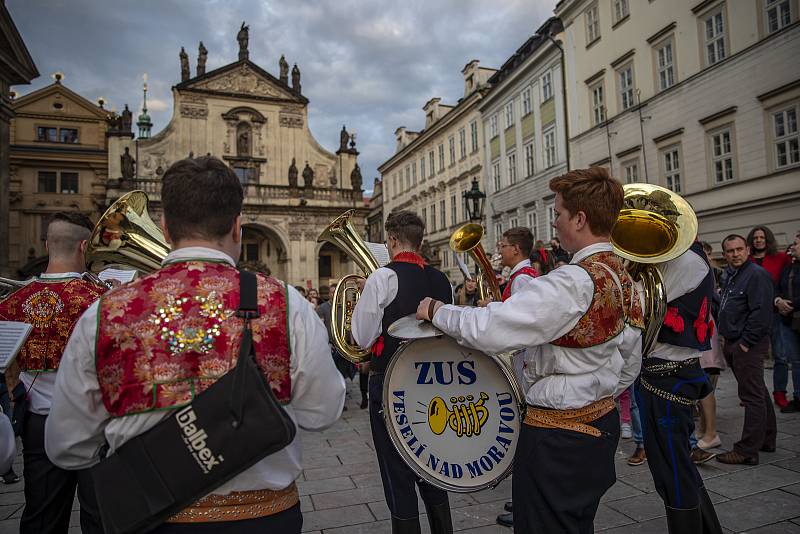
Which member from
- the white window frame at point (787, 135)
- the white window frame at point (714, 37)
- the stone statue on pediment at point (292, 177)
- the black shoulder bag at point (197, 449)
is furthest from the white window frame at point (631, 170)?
the stone statue on pediment at point (292, 177)

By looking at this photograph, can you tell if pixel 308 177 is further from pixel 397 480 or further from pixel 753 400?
pixel 397 480

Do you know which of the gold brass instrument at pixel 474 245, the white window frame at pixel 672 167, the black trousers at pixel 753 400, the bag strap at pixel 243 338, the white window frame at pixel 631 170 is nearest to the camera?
the bag strap at pixel 243 338

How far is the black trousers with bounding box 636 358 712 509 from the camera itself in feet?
9.46

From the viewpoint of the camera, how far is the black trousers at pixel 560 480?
2104 millimetres

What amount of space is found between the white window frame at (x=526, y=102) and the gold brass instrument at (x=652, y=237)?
21970 millimetres

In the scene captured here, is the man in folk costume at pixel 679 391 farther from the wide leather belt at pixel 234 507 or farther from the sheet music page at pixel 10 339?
the sheet music page at pixel 10 339

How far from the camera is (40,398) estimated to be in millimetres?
2848

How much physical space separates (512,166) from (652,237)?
23556mm

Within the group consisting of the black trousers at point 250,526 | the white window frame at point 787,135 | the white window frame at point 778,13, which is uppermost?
the white window frame at point 778,13

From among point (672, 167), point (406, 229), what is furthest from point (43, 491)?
point (672, 167)

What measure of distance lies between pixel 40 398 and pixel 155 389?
5.96 ft

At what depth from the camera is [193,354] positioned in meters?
1.57

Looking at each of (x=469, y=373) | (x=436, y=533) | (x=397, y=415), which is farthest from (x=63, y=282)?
(x=436, y=533)

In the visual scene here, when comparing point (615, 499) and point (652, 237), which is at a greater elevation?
point (652, 237)
